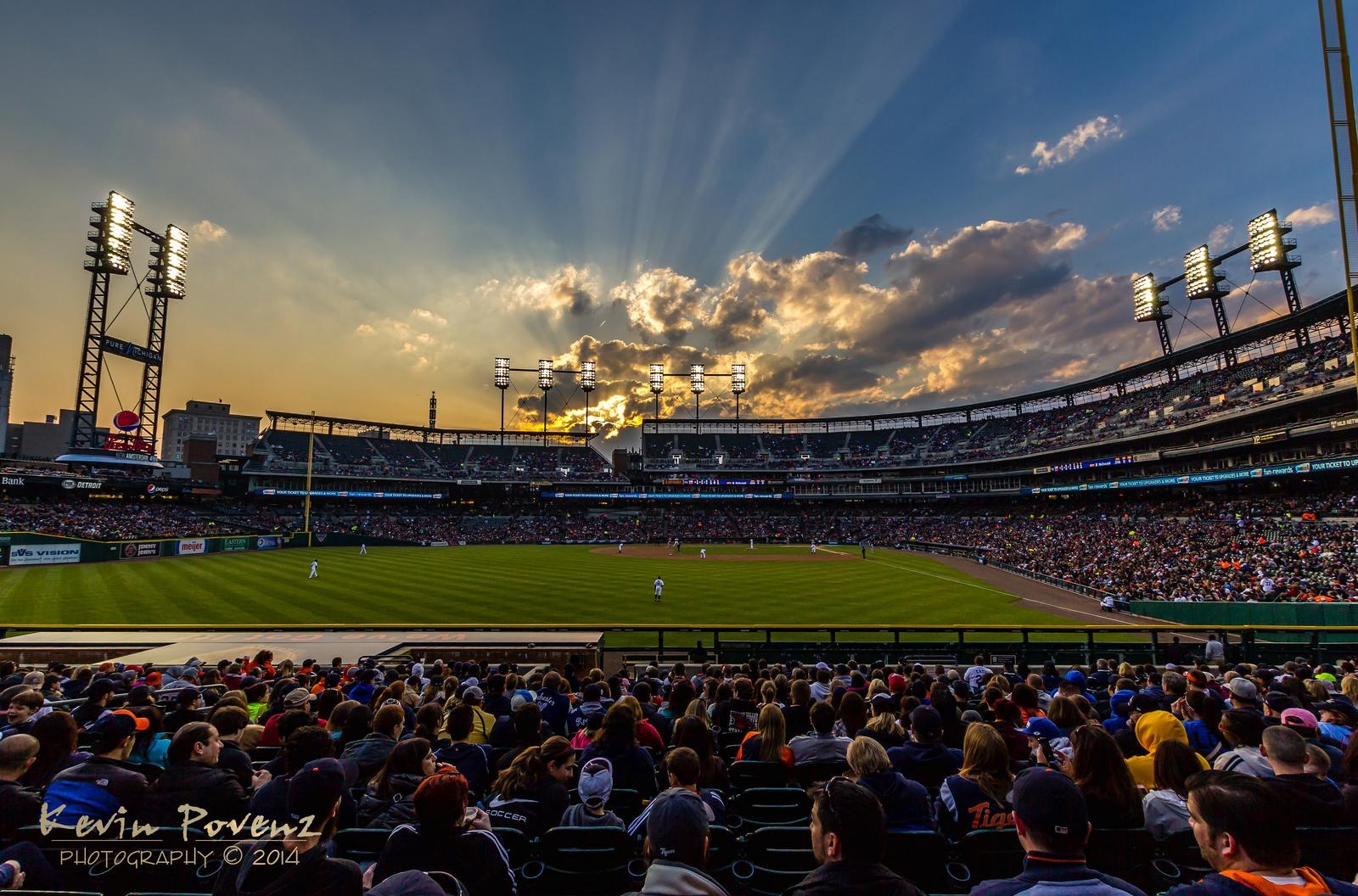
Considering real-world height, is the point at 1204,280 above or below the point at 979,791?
above

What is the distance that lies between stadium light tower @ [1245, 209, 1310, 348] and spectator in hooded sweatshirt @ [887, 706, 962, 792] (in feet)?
200

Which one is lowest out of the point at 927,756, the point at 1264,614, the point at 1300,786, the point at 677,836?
the point at 1264,614

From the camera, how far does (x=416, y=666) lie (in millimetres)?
11914

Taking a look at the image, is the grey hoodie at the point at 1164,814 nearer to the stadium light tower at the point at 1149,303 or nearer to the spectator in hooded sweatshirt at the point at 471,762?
the spectator in hooded sweatshirt at the point at 471,762

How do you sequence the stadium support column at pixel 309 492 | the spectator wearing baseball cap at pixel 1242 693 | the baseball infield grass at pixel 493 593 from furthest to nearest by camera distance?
the stadium support column at pixel 309 492 → the baseball infield grass at pixel 493 593 → the spectator wearing baseball cap at pixel 1242 693

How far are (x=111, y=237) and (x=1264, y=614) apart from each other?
8714 cm

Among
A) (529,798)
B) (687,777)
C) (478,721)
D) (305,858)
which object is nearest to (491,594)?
(478,721)

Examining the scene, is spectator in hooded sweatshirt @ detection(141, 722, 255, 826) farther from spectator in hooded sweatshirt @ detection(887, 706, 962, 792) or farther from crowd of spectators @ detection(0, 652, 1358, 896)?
spectator in hooded sweatshirt @ detection(887, 706, 962, 792)

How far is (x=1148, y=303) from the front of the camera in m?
59.3

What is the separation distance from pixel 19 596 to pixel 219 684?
98.9ft

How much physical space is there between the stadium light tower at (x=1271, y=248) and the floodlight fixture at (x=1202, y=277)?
16.6 ft

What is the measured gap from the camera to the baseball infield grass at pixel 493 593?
82.5ft

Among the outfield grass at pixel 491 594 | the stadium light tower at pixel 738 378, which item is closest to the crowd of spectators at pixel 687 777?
the outfield grass at pixel 491 594

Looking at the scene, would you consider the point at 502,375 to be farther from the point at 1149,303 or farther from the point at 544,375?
the point at 1149,303
